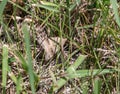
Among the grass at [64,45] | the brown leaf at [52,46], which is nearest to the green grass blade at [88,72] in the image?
the grass at [64,45]

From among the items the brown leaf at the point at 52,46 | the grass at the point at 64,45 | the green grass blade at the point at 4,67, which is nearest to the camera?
the green grass blade at the point at 4,67

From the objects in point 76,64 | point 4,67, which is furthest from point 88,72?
point 4,67

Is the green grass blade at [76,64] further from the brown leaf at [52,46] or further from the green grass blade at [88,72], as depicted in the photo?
the brown leaf at [52,46]

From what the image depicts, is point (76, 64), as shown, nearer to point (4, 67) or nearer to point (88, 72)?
point (88, 72)

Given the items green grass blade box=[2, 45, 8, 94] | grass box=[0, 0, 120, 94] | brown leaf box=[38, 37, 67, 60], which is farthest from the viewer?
brown leaf box=[38, 37, 67, 60]

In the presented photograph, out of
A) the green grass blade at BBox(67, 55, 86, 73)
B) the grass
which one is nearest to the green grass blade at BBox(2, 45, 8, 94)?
the grass

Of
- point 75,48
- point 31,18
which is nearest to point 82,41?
point 75,48

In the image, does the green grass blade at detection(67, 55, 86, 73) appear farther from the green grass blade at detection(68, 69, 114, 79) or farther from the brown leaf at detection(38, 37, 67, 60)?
the brown leaf at detection(38, 37, 67, 60)

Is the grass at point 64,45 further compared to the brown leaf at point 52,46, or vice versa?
the brown leaf at point 52,46

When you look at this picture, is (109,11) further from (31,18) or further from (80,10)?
(31,18)
